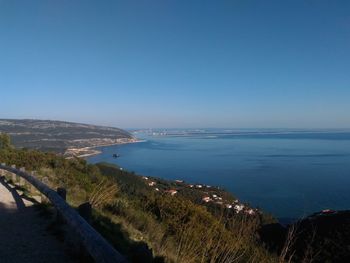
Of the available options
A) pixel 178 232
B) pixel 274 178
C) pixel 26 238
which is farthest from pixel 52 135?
pixel 26 238

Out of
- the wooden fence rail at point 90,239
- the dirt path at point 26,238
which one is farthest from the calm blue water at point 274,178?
the wooden fence rail at point 90,239

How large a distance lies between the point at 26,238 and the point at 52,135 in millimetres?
97217

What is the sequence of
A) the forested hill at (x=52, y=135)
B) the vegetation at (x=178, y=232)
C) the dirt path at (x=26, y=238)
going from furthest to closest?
the forested hill at (x=52, y=135) → the vegetation at (x=178, y=232) → the dirt path at (x=26, y=238)

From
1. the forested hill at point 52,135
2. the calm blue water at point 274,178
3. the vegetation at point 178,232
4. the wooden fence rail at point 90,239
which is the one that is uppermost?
the wooden fence rail at point 90,239

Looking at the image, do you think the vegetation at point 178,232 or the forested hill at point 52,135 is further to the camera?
the forested hill at point 52,135

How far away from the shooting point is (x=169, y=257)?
13.3ft

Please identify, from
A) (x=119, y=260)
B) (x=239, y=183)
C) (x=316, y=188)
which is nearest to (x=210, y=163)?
(x=239, y=183)

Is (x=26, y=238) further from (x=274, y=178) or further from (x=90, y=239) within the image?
(x=274, y=178)

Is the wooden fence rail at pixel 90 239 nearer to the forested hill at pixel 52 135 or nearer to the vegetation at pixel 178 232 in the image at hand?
the vegetation at pixel 178 232

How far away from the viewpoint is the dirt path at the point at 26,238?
12.2 feet

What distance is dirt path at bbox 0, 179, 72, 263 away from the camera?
372 cm

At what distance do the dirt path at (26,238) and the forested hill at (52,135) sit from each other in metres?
68.1

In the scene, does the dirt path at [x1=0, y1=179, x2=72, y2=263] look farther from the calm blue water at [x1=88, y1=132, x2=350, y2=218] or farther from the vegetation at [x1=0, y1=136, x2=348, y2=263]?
the calm blue water at [x1=88, y1=132, x2=350, y2=218]

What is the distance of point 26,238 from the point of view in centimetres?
443
